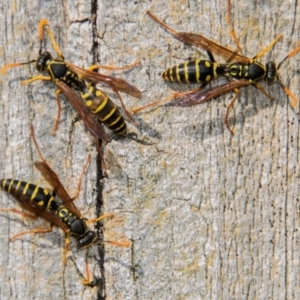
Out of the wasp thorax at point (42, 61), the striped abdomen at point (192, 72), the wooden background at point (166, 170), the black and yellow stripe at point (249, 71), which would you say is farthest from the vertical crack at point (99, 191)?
the black and yellow stripe at point (249, 71)

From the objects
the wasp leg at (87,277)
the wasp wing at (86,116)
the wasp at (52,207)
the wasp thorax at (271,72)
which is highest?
the wasp thorax at (271,72)

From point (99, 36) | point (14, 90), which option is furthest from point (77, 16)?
point (14, 90)

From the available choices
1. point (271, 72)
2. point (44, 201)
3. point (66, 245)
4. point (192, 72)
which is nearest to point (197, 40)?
point (192, 72)

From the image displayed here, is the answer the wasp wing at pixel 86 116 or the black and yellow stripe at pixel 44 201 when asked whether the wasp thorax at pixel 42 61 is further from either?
the black and yellow stripe at pixel 44 201

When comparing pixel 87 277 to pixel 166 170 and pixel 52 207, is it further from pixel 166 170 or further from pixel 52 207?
pixel 166 170

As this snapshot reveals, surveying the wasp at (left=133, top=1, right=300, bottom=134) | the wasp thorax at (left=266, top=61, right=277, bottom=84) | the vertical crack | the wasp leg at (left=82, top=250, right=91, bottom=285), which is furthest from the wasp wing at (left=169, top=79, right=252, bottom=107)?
the wasp leg at (left=82, top=250, right=91, bottom=285)
